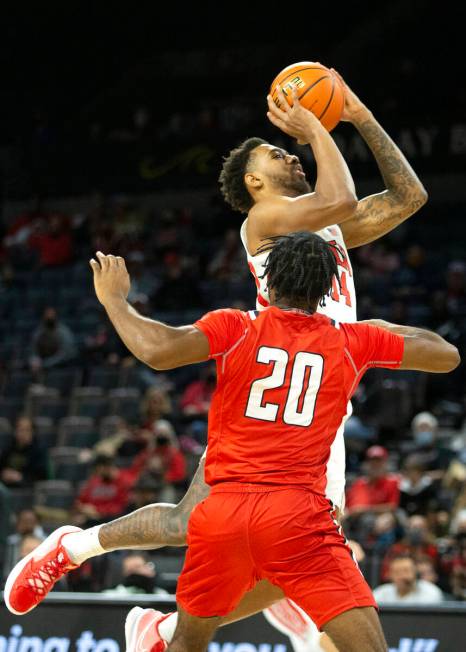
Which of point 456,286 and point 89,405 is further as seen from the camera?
point 456,286

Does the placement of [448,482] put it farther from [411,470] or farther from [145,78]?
[145,78]

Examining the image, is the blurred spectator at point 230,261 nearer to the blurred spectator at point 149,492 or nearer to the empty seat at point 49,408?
the empty seat at point 49,408

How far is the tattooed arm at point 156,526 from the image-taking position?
204 inches

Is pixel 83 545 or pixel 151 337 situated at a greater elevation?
pixel 151 337

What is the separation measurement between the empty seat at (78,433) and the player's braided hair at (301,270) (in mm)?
9347

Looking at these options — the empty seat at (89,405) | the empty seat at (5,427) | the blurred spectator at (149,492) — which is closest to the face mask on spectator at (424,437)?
the blurred spectator at (149,492)

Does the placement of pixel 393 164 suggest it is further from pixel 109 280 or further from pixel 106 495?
pixel 106 495

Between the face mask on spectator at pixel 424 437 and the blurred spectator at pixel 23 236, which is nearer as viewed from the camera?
the face mask on spectator at pixel 424 437

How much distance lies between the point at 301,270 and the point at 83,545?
172 cm

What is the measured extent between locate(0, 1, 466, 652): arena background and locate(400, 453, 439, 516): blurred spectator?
28 mm

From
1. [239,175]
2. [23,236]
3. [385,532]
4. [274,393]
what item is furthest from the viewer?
[23,236]

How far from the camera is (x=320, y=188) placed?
491cm

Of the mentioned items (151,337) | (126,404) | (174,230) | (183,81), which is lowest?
(126,404)

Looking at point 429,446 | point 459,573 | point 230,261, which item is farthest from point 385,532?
point 230,261
